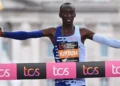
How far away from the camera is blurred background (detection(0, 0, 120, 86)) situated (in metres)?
51.8

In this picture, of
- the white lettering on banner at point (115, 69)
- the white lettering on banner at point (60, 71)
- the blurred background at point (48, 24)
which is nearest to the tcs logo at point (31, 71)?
the white lettering on banner at point (60, 71)

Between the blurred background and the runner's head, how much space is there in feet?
153

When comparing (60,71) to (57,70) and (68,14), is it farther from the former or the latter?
(68,14)

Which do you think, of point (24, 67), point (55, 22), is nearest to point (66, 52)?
point (24, 67)

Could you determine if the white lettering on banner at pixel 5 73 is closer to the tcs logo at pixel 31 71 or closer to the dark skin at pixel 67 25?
the tcs logo at pixel 31 71

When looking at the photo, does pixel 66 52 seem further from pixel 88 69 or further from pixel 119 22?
pixel 119 22

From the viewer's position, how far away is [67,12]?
14.5 feet

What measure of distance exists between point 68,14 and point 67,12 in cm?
2

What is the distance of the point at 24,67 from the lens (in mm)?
4539

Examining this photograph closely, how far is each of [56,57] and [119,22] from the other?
48682mm

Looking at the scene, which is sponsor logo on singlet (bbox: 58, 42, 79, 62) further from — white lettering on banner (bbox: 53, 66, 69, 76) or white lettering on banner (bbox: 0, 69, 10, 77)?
white lettering on banner (bbox: 0, 69, 10, 77)

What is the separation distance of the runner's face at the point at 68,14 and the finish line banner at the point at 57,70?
0.34 m

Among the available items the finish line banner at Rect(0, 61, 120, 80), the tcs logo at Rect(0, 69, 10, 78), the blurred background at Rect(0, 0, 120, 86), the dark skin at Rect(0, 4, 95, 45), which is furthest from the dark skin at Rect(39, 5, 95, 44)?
the blurred background at Rect(0, 0, 120, 86)

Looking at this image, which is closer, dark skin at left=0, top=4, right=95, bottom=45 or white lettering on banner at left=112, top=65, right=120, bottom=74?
dark skin at left=0, top=4, right=95, bottom=45
